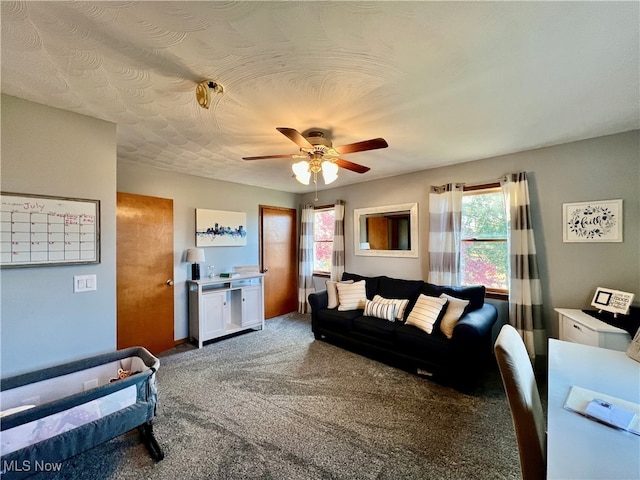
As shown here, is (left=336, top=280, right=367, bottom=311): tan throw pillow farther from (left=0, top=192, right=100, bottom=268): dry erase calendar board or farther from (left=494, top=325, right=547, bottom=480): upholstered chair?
(left=0, top=192, right=100, bottom=268): dry erase calendar board

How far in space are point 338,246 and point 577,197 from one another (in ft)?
10.1

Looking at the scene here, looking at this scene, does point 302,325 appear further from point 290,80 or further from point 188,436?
point 290,80

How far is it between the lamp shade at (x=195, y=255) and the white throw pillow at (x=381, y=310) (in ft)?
7.86

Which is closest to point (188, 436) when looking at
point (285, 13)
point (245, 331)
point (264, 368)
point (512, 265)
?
point (264, 368)

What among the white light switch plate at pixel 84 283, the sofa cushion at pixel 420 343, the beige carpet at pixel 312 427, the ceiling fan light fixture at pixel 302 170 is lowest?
the beige carpet at pixel 312 427

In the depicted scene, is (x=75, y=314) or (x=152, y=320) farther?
(x=152, y=320)

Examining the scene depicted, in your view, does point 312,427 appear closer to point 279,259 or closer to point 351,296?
point 351,296

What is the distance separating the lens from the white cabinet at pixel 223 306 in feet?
11.5

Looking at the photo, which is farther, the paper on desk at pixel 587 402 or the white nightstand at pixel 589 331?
the white nightstand at pixel 589 331

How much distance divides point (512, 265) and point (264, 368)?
300cm

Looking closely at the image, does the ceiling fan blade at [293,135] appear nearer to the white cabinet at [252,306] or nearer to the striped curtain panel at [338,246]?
the striped curtain panel at [338,246]

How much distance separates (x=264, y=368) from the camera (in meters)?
2.86

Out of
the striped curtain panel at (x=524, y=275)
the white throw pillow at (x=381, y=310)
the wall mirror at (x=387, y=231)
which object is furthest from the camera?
the wall mirror at (x=387, y=231)

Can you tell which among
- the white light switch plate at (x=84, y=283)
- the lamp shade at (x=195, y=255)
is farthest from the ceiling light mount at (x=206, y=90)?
the lamp shade at (x=195, y=255)
